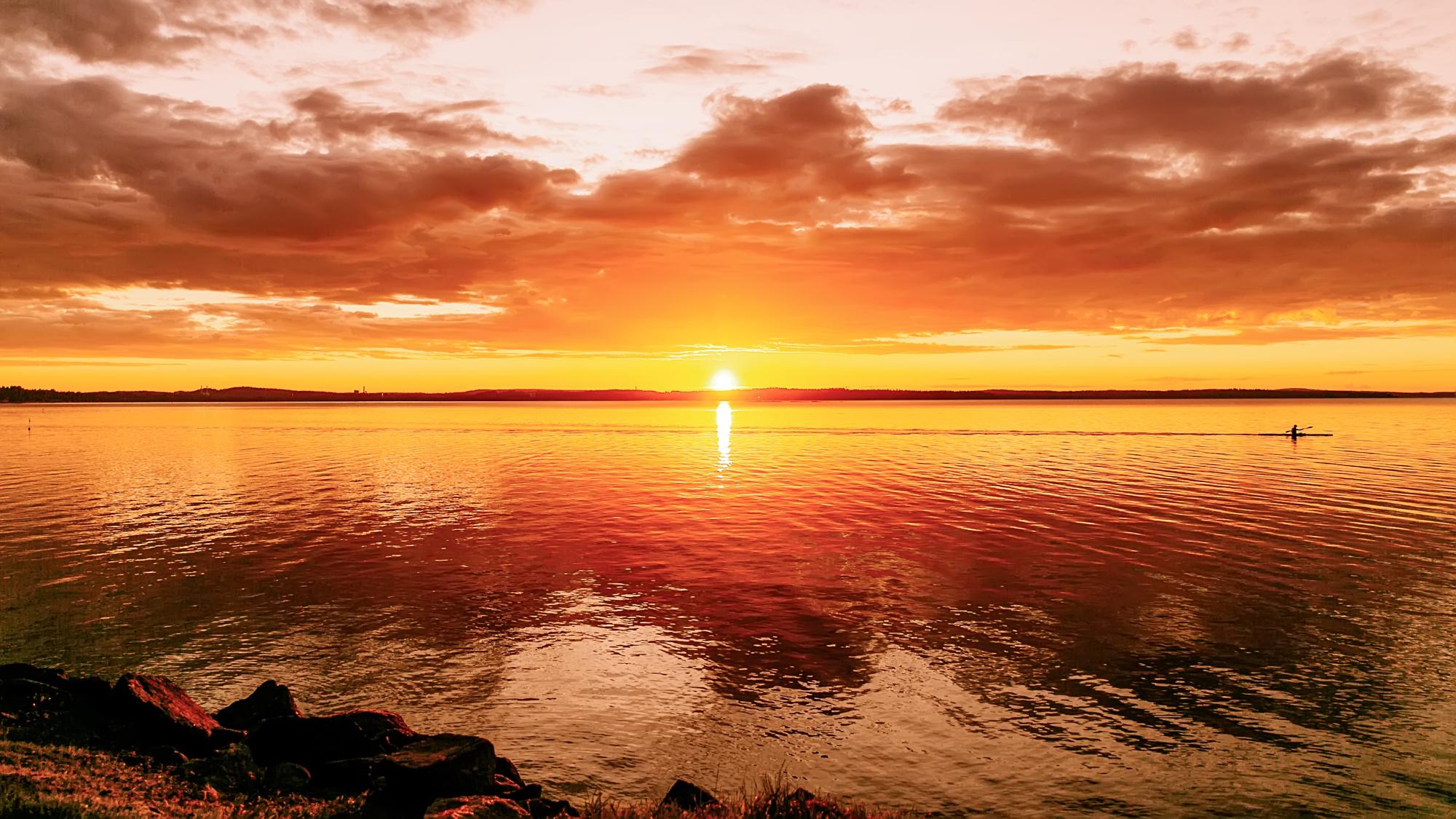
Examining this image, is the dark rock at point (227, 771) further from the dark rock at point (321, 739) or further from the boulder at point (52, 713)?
the boulder at point (52, 713)

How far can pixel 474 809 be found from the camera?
41.5 feet

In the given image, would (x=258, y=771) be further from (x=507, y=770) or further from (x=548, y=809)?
(x=548, y=809)

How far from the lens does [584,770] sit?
55.7ft

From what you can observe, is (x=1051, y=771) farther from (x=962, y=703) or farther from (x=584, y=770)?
(x=584, y=770)

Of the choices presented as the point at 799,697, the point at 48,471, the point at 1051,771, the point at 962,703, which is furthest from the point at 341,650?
the point at 48,471

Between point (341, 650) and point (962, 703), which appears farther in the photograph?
point (341, 650)

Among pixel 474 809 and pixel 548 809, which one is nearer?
pixel 474 809

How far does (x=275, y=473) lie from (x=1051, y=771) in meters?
80.5

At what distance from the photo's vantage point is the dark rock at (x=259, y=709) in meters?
17.6

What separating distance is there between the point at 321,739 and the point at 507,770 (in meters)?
3.82

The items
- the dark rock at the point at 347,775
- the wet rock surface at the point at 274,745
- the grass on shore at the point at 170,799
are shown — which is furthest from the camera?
the dark rock at the point at 347,775

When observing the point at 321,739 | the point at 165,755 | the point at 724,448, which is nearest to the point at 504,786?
the point at 321,739

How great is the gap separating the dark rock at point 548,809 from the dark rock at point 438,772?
0.89 meters

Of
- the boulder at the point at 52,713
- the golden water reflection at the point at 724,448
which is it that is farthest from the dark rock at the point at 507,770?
the golden water reflection at the point at 724,448
